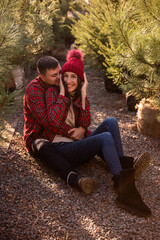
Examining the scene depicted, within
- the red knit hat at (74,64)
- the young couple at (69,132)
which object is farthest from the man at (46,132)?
the red knit hat at (74,64)

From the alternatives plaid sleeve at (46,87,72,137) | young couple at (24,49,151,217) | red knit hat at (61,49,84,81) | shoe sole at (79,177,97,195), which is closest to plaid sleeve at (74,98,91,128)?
young couple at (24,49,151,217)

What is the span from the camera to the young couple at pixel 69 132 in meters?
2.04

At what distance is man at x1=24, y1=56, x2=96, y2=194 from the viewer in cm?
207

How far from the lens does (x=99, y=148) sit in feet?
7.07

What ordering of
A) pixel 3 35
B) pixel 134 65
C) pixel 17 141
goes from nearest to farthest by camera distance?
pixel 3 35 < pixel 134 65 < pixel 17 141

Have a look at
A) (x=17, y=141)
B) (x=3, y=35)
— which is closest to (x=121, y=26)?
(x=3, y=35)

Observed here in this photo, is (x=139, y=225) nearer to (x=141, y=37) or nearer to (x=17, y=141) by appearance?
(x=141, y=37)

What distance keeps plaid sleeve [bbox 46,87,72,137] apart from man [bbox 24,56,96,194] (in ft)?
0.14

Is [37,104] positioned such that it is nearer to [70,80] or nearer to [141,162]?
[70,80]

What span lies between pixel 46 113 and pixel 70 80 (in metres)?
0.38

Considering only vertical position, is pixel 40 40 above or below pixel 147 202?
above

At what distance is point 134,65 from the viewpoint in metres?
2.14

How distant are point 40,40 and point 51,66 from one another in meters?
A: 2.01

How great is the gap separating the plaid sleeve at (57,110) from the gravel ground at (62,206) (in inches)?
18.9
